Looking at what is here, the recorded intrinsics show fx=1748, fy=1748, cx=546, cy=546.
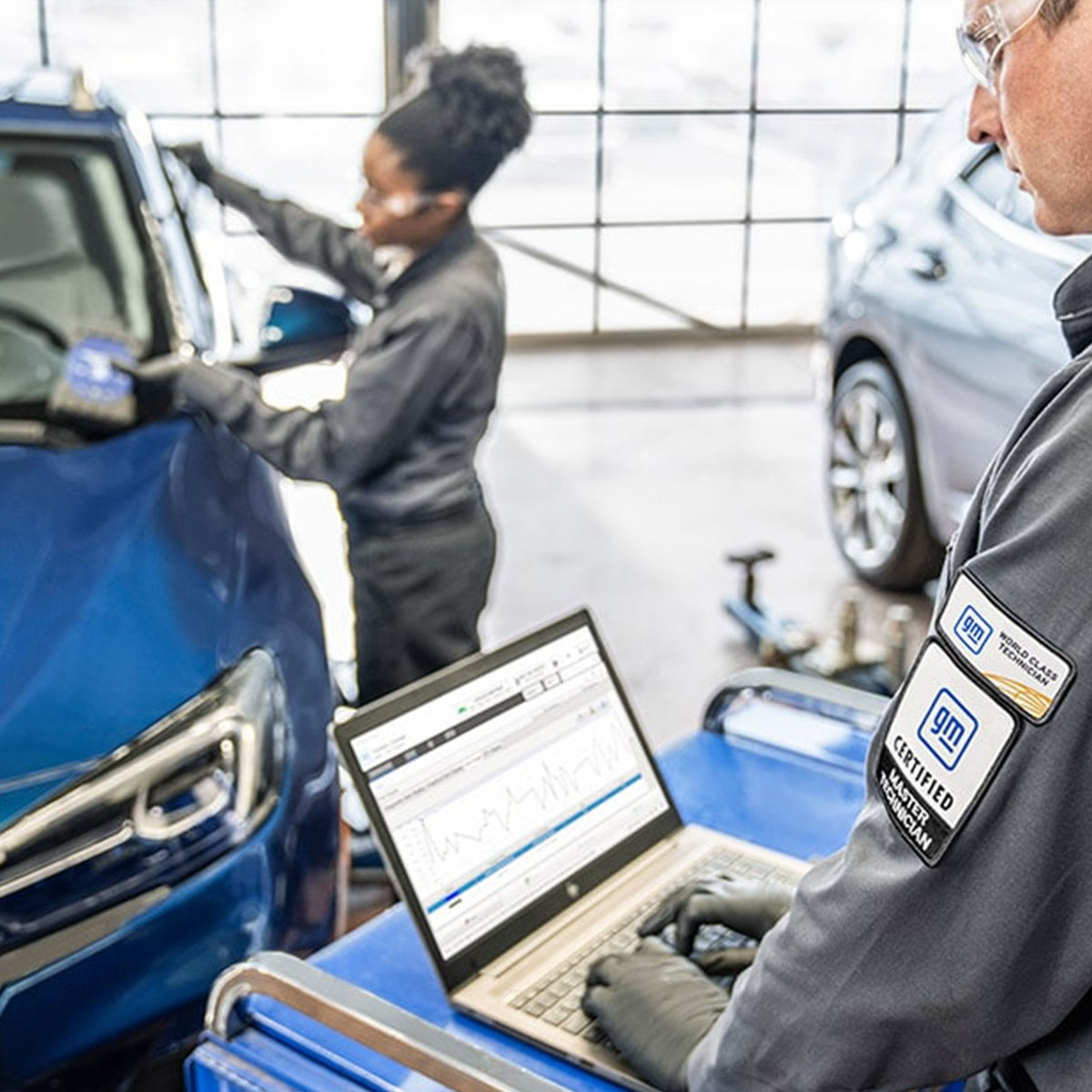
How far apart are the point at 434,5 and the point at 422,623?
5.85m

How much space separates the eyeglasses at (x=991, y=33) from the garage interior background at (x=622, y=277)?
2.22 m

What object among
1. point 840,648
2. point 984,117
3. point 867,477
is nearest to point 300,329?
point 840,648

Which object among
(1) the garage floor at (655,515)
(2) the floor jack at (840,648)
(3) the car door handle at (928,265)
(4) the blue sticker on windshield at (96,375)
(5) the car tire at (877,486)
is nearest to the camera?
(4) the blue sticker on windshield at (96,375)

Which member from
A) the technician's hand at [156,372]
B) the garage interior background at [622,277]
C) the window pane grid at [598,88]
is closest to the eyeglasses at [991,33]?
the technician's hand at [156,372]

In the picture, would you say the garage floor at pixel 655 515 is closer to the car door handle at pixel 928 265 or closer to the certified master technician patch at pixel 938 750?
the car door handle at pixel 928 265

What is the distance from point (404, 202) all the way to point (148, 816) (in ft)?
4.02

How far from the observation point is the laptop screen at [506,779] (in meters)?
1.64

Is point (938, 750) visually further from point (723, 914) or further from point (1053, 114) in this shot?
point (723, 914)

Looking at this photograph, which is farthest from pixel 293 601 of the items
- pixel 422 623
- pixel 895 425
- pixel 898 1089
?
pixel 895 425

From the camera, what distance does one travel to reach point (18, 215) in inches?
118

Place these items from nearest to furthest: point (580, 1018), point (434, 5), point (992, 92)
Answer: point (992, 92)
point (580, 1018)
point (434, 5)

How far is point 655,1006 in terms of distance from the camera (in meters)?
1.47

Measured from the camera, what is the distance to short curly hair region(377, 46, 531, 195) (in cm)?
287

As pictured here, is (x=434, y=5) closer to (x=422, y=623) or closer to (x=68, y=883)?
(x=422, y=623)
